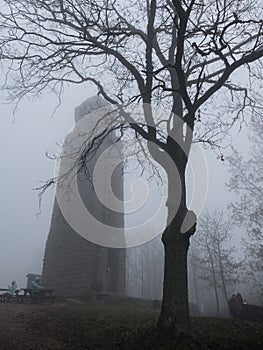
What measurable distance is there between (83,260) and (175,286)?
1416 cm

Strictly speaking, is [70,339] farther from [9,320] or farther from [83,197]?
[83,197]

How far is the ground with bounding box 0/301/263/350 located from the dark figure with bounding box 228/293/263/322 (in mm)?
4840

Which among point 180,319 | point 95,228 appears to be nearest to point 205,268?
point 95,228

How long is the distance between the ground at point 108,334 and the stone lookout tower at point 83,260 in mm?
10060

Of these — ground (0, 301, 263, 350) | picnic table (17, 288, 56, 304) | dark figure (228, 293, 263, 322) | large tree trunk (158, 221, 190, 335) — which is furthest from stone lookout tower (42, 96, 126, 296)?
large tree trunk (158, 221, 190, 335)

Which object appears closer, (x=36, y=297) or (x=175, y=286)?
(x=175, y=286)

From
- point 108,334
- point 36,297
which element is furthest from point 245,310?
point 36,297

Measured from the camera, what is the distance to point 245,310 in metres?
14.8

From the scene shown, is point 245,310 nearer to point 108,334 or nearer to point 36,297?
point 108,334

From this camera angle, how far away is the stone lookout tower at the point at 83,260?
20609 mm

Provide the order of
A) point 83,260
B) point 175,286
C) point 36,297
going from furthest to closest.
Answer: point 83,260 < point 36,297 < point 175,286

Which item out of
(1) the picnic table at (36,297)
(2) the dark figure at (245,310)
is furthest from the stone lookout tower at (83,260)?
(2) the dark figure at (245,310)

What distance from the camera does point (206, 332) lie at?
325 inches

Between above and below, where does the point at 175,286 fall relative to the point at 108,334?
above
